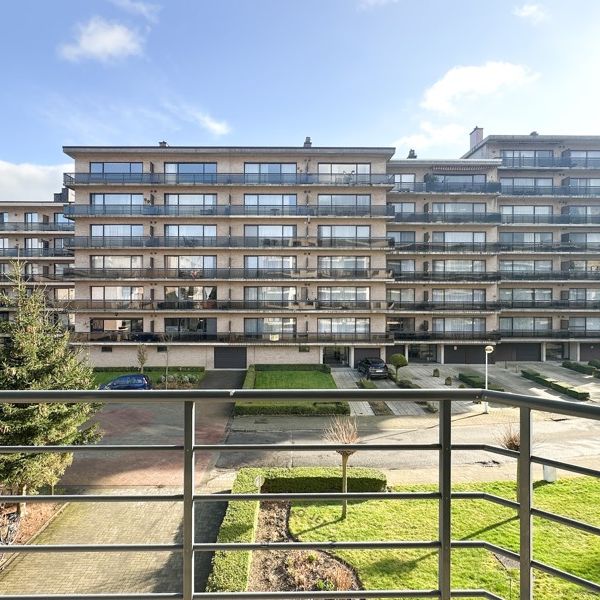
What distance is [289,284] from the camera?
99.1ft

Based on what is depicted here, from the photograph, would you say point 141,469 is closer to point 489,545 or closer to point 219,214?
point 489,545

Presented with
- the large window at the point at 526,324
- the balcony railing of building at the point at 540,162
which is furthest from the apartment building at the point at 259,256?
the balcony railing of building at the point at 540,162

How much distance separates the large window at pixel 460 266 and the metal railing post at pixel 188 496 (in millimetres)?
32670

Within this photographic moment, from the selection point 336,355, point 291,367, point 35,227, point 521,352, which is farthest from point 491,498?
point 35,227

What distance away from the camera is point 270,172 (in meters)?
30.5

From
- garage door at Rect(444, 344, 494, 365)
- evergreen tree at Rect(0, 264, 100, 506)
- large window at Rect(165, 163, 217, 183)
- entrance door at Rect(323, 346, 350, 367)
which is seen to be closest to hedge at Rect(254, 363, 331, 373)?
entrance door at Rect(323, 346, 350, 367)

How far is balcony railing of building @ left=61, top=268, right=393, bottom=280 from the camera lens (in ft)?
97.0

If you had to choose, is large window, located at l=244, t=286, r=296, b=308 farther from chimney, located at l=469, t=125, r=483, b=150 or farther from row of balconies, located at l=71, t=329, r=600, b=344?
chimney, located at l=469, t=125, r=483, b=150

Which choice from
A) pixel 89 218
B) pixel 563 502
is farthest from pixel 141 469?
pixel 89 218

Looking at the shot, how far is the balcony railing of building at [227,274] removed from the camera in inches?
1164

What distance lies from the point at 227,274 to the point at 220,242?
245 cm

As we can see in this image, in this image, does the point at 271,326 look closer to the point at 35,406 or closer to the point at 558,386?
the point at 558,386

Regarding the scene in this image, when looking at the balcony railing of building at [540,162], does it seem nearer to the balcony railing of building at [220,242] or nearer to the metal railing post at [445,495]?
the balcony railing of building at [220,242]

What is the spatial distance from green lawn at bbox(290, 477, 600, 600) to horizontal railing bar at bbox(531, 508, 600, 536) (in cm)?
571
